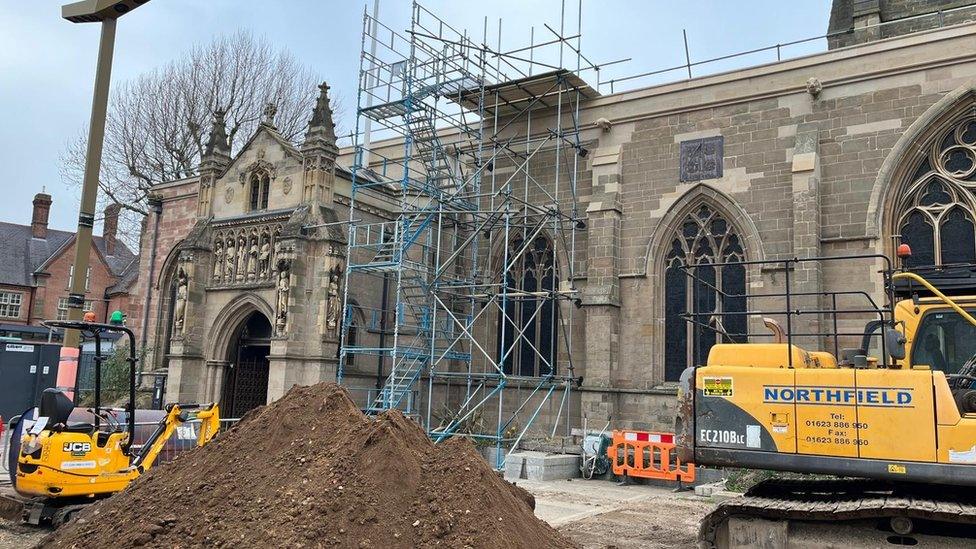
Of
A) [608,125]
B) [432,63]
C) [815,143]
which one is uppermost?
[432,63]

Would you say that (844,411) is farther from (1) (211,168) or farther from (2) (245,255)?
(1) (211,168)

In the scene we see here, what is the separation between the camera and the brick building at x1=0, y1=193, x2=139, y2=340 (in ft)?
137

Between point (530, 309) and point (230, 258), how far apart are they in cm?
821

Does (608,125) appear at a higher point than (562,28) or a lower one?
lower

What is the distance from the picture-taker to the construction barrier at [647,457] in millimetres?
13758

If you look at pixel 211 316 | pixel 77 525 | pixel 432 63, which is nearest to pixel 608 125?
pixel 432 63

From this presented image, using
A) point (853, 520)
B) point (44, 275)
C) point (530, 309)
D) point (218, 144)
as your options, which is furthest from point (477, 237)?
point (44, 275)

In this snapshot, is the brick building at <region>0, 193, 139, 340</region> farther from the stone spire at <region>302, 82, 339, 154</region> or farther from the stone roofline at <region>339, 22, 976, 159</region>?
the stone roofline at <region>339, 22, 976, 159</region>

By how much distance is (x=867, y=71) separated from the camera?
15016mm

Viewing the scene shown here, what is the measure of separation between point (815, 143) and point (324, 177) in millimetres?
11314

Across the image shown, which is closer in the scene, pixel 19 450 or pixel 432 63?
pixel 19 450

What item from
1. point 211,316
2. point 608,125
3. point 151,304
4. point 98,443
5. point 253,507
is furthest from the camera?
point 151,304

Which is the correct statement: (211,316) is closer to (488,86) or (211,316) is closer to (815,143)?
(488,86)

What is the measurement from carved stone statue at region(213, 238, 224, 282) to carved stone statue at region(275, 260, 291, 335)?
3.21m
